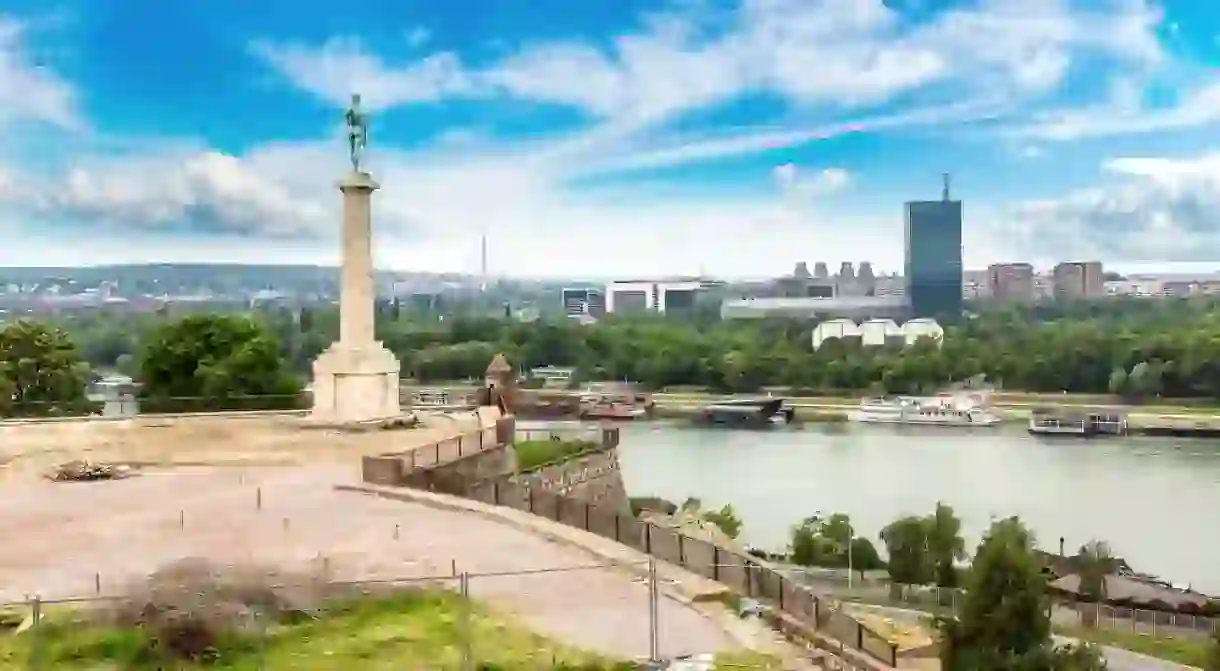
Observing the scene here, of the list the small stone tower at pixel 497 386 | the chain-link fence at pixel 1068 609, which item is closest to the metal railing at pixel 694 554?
the chain-link fence at pixel 1068 609

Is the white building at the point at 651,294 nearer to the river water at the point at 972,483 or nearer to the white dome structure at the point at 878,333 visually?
the white dome structure at the point at 878,333

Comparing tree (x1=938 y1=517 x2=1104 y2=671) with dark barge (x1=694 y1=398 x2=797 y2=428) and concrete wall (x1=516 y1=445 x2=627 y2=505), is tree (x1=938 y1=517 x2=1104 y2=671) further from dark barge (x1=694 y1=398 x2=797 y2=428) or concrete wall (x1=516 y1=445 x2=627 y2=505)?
dark barge (x1=694 y1=398 x2=797 y2=428)

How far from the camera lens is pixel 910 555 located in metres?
17.9

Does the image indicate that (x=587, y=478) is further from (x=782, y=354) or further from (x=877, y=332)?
(x=877, y=332)

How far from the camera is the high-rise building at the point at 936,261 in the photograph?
10112 cm

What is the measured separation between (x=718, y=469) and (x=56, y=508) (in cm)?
2010

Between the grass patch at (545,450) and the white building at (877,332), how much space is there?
185ft

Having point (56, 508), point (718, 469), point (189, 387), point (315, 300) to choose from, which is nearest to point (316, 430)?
point (56, 508)

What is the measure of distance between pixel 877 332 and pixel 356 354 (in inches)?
2548

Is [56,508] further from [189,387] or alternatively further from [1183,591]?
[1183,591]

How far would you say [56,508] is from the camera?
29.0 feet

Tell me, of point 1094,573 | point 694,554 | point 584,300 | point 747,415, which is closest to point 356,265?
point 694,554

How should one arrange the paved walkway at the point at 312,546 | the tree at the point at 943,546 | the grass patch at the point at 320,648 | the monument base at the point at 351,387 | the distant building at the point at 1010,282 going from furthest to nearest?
the distant building at the point at 1010,282
the tree at the point at 943,546
the monument base at the point at 351,387
the paved walkway at the point at 312,546
the grass patch at the point at 320,648

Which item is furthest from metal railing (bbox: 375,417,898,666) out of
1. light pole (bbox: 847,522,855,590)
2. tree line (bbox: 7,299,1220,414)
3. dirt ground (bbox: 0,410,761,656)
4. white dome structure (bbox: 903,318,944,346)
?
white dome structure (bbox: 903,318,944,346)
